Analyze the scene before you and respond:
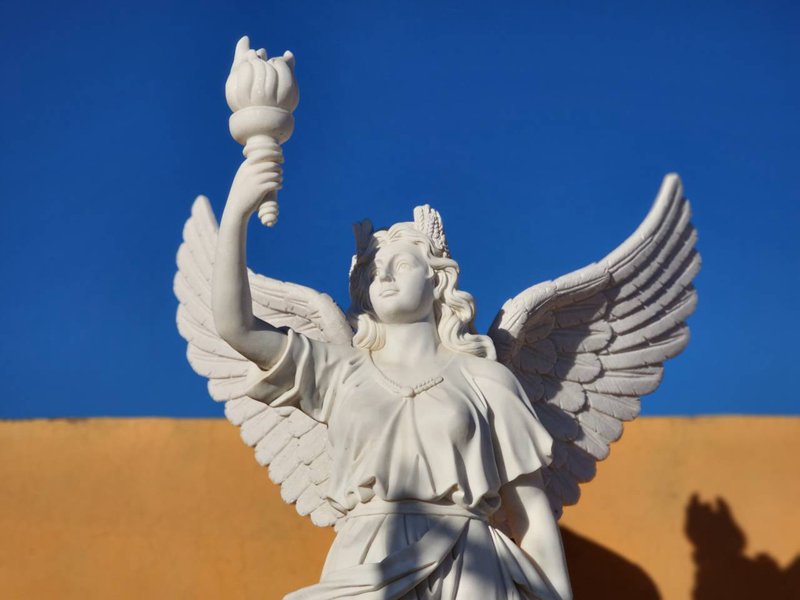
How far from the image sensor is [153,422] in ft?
23.8

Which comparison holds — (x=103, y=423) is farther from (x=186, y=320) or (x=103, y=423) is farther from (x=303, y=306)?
(x=303, y=306)

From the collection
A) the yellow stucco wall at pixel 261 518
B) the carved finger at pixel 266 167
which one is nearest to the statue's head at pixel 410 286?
the carved finger at pixel 266 167

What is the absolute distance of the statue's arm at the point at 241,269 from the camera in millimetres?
3811

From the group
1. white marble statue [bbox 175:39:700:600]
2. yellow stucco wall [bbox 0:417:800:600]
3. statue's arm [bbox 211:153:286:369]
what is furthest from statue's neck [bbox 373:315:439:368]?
yellow stucco wall [bbox 0:417:800:600]

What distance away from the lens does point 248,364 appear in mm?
5074

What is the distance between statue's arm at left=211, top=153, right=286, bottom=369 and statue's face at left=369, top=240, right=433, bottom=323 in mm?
396

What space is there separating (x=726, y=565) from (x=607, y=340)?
2.29 m

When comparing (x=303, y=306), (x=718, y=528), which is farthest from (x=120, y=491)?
(x=718, y=528)

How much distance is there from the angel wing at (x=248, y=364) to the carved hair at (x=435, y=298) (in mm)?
392

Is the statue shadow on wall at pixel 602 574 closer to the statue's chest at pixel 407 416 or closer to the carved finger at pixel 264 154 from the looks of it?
the statue's chest at pixel 407 416

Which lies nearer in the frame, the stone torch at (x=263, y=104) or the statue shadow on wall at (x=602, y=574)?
the stone torch at (x=263, y=104)

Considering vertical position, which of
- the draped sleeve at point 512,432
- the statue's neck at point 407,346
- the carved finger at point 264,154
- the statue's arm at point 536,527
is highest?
the carved finger at point 264,154

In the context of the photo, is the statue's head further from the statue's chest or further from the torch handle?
the torch handle

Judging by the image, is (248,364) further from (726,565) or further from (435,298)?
(726,565)
